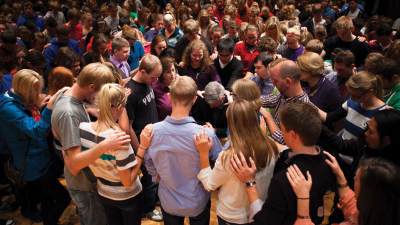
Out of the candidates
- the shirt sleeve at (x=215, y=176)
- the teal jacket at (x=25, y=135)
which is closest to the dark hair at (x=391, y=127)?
the shirt sleeve at (x=215, y=176)

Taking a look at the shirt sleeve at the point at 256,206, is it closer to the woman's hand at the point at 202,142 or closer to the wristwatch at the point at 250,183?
the wristwatch at the point at 250,183

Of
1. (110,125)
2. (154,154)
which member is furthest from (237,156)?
(110,125)

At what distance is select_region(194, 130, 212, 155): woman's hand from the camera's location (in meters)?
2.32

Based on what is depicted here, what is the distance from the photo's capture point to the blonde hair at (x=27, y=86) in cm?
294

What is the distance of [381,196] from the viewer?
1.71m

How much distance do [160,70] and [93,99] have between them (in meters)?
0.76

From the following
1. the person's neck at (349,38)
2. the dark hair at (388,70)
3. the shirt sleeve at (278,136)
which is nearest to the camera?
the shirt sleeve at (278,136)

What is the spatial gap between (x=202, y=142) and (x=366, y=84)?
53.0 inches

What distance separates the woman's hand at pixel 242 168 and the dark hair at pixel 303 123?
0.97 ft

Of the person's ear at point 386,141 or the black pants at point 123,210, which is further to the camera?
the black pants at point 123,210

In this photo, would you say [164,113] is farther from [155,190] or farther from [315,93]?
[315,93]

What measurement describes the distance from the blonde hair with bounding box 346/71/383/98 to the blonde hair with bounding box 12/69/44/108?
245cm

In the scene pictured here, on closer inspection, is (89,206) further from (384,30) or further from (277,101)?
(384,30)

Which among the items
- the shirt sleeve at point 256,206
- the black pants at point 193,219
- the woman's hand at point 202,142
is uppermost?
the woman's hand at point 202,142
